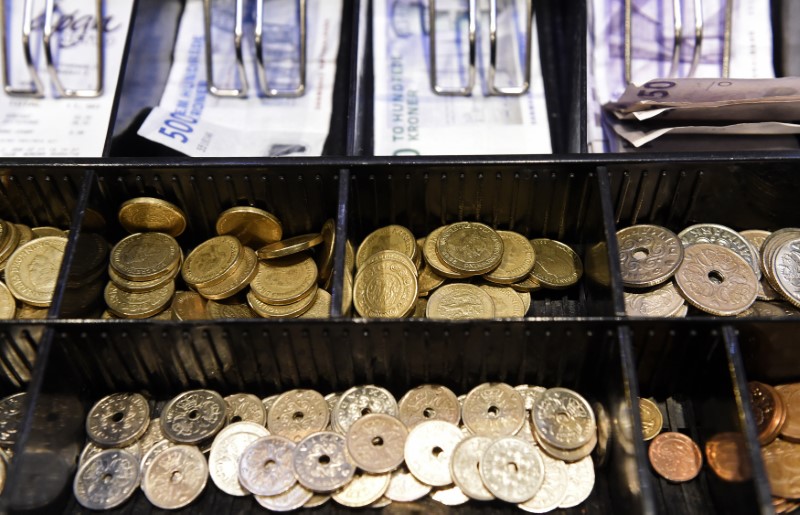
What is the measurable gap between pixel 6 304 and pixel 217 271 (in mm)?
486

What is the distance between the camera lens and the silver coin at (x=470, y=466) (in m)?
1.46

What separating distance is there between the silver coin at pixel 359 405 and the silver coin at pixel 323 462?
39 millimetres

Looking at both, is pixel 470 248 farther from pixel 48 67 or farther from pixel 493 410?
pixel 48 67

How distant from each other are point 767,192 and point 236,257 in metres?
1.22

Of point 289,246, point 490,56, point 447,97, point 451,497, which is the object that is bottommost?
point 451,497

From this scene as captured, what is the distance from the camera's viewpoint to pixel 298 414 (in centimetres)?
160

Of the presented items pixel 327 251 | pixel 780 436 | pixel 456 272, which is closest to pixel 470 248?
pixel 456 272

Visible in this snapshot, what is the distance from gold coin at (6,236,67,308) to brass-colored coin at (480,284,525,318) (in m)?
0.99

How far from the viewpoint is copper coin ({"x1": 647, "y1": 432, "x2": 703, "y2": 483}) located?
1505 millimetres

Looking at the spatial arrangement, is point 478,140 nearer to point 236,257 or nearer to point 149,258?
point 236,257

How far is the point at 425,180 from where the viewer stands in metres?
1.66

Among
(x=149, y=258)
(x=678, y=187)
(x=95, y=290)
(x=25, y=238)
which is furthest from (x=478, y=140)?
(x=25, y=238)

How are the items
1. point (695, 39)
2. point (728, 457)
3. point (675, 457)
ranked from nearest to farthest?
point (728, 457)
point (675, 457)
point (695, 39)

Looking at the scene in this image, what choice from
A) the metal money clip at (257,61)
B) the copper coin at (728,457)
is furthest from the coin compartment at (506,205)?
the metal money clip at (257,61)
